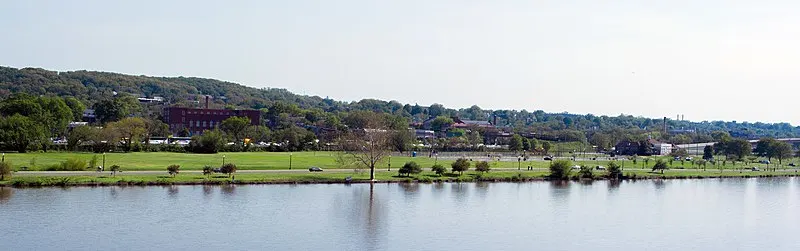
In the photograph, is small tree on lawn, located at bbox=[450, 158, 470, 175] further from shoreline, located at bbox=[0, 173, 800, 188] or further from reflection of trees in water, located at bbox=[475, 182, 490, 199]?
reflection of trees in water, located at bbox=[475, 182, 490, 199]

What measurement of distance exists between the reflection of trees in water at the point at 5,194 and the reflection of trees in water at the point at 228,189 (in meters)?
8.05

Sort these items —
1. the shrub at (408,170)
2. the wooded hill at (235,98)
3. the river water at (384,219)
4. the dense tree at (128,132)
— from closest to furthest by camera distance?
the river water at (384,219) < the shrub at (408,170) < the dense tree at (128,132) < the wooded hill at (235,98)

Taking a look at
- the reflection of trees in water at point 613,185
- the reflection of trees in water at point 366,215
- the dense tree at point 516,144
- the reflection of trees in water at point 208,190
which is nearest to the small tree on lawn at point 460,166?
the reflection of trees in water at point 613,185

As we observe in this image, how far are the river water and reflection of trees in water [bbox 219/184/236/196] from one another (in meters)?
Answer: 0.08

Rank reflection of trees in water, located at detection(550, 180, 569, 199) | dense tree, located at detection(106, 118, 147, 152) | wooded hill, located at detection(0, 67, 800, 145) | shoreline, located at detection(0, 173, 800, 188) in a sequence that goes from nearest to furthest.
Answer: shoreline, located at detection(0, 173, 800, 188) → reflection of trees in water, located at detection(550, 180, 569, 199) → dense tree, located at detection(106, 118, 147, 152) → wooded hill, located at detection(0, 67, 800, 145)

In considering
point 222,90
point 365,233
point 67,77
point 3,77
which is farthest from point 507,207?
point 222,90

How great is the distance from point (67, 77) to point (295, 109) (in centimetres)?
5541

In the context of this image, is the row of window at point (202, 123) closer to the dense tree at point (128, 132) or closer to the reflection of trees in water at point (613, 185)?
the dense tree at point (128, 132)

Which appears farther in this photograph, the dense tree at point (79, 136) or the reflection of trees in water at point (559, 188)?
the dense tree at point (79, 136)

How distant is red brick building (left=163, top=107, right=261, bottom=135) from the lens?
91.6 meters

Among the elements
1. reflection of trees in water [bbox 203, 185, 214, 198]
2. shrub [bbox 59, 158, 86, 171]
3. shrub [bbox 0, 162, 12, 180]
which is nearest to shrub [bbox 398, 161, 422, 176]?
reflection of trees in water [bbox 203, 185, 214, 198]

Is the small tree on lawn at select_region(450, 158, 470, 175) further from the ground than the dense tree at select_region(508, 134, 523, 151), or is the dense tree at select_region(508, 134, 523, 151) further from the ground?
the dense tree at select_region(508, 134, 523, 151)

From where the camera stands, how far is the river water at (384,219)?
79.5 ft

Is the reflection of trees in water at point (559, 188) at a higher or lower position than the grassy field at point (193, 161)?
lower
